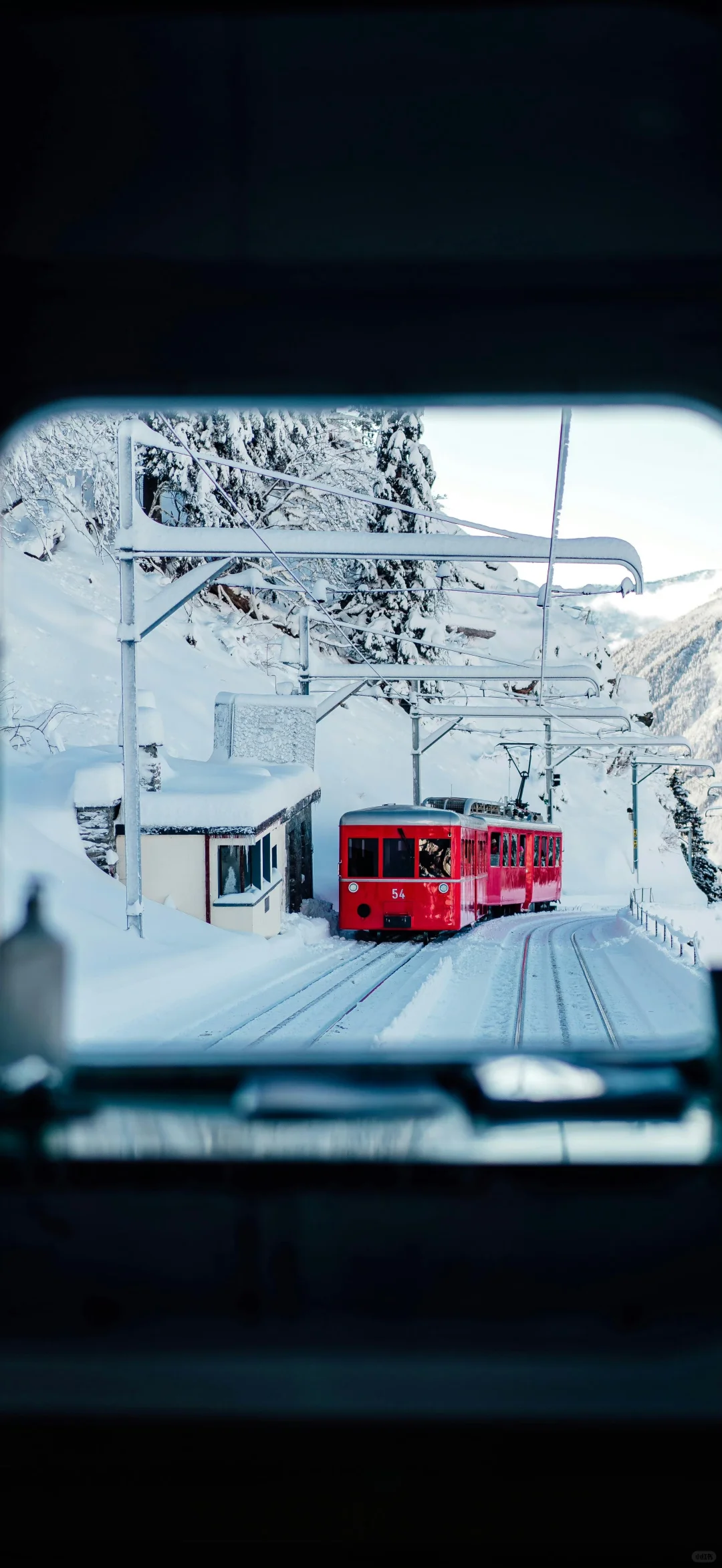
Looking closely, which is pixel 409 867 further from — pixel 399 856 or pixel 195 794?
pixel 195 794

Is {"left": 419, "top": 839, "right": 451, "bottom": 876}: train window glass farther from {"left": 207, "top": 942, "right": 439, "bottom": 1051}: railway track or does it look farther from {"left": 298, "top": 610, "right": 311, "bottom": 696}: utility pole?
{"left": 298, "top": 610, "right": 311, "bottom": 696}: utility pole

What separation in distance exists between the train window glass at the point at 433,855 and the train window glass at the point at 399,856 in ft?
0.51

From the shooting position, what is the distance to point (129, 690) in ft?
52.2

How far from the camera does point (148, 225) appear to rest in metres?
4.08

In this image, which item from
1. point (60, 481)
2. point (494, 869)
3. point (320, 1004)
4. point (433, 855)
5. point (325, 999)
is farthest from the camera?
point (60, 481)

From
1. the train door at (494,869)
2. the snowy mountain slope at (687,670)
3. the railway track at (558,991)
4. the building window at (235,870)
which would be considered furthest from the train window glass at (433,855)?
the snowy mountain slope at (687,670)

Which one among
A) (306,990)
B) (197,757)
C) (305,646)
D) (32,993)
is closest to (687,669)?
(197,757)

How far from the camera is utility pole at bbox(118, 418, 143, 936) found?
15.3 metres

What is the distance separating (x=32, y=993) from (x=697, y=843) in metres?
69.8

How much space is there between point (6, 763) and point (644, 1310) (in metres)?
19.1

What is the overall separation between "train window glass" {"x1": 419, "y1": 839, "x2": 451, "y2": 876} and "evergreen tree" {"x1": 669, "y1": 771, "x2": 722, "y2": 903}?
47.3 m

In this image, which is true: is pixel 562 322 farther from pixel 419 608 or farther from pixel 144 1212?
pixel 419 608

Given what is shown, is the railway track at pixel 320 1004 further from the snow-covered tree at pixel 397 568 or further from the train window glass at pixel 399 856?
the snow-covered tree at pixel 397 568

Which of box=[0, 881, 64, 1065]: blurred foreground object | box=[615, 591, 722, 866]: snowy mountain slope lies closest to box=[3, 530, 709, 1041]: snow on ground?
box=[0, 881, 64, 1065]: blurred foreground object
